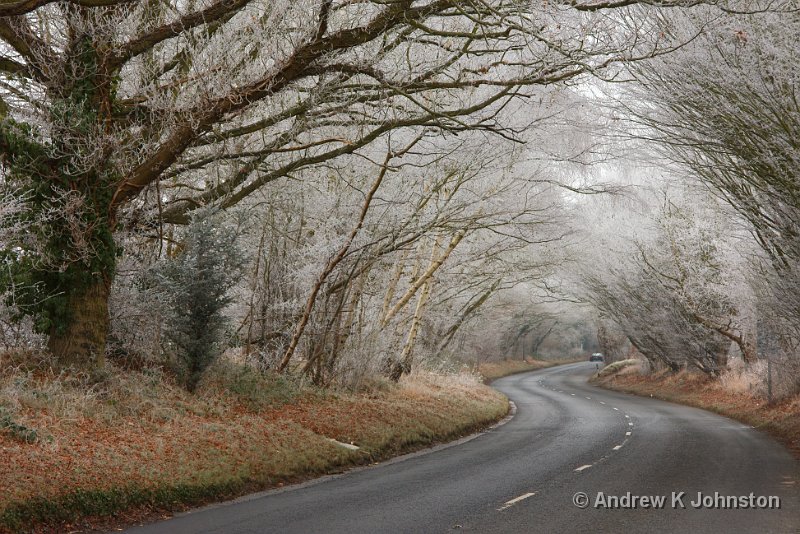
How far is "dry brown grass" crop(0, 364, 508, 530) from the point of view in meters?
8.53

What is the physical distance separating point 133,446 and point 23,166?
14.5ft

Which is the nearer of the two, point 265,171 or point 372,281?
point 265,171

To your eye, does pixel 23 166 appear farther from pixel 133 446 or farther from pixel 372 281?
pixel 372 281

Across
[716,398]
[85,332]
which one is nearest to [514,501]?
[85,332]

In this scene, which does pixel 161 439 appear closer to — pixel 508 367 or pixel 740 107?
pixel 740 107

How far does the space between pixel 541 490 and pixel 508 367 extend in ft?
205

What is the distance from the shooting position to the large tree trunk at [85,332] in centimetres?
1230

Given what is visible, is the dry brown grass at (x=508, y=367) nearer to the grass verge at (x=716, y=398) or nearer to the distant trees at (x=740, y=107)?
the grass verge at (x=716, y=398)

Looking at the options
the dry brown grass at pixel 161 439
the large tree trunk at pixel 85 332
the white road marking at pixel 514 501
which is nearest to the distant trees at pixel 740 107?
the white road marking at pixel 514 501

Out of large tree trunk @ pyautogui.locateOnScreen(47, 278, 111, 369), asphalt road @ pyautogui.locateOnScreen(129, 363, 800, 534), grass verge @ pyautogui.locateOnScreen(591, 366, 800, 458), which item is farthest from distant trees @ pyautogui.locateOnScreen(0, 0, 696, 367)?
grass verge @ pyautogui.locateOnScreen(591, 366, 800, 458)

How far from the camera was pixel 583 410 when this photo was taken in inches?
1104

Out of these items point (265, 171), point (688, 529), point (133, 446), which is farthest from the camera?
point (265, 171)

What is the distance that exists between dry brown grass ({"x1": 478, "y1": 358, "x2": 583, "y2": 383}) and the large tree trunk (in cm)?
4479

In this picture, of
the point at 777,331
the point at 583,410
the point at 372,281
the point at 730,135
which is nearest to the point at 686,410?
the point at 583,410
